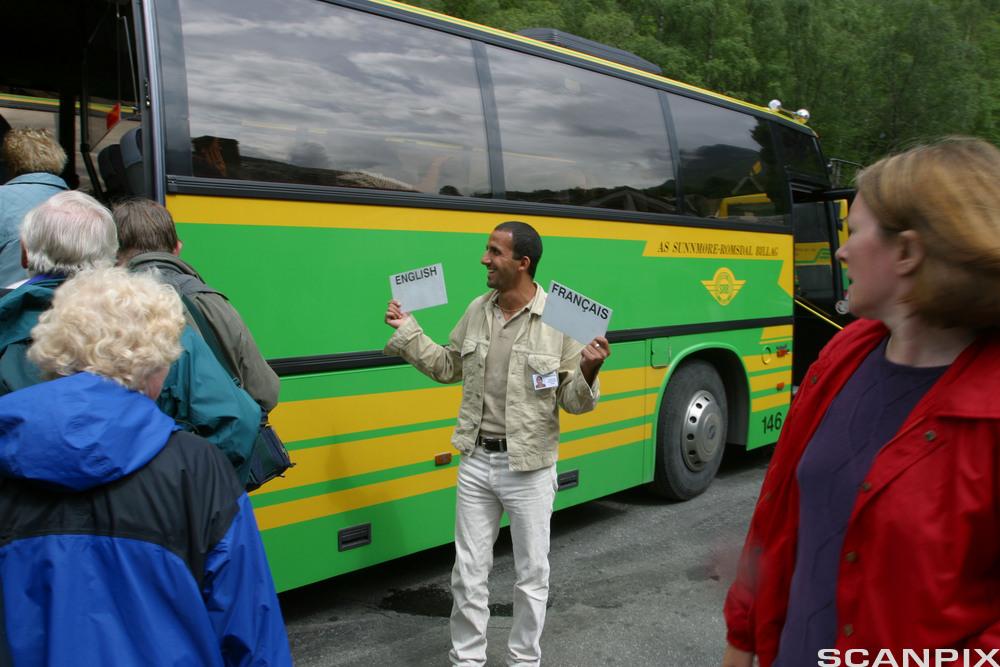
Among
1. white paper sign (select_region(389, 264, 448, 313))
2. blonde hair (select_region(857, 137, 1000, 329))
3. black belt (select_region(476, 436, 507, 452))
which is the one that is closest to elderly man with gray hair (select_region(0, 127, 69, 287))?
white paper sign (select_region(389, 264, 448, 313))

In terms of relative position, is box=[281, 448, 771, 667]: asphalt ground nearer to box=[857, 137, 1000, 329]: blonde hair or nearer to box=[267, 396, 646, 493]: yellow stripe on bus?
box=[267, 396, 646, 493]: yellow stripe on bus

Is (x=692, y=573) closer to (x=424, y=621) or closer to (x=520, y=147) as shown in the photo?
(x=424, y=621)

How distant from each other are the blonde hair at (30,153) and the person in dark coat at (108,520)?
2660 millimetres

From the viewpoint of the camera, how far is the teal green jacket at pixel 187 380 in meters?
2.25

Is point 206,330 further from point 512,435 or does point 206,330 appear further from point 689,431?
point 689,431

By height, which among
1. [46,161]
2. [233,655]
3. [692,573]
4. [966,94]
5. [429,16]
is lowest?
[692,573]

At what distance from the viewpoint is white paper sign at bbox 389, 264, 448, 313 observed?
3639 mm

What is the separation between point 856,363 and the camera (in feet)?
5.94

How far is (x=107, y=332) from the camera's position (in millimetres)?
1682

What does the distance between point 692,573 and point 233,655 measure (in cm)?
380

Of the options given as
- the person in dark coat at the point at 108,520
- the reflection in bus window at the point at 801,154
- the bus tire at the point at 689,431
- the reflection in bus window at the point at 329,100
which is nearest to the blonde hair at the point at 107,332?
the person in dark coat at the point at 108,520

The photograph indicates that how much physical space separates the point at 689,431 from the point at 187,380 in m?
4.68

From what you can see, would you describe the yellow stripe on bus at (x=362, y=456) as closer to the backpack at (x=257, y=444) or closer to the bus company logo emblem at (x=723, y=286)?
the backpack at (x=257, y=444)

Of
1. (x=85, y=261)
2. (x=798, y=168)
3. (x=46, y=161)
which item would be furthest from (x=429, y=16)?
(x=798, y=168)
